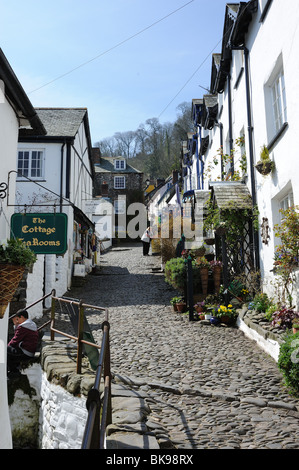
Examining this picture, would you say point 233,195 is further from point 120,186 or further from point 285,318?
point 120,186

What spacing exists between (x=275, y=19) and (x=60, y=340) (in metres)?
7.81

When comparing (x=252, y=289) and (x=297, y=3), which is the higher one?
(x=297, y=3)

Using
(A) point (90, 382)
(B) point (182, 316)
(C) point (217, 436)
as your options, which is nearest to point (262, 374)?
(C) point (217, 436)

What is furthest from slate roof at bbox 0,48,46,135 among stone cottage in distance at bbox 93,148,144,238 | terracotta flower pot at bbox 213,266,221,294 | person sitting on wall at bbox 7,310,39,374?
stone cottage in distance at bbox 93,148,144,238

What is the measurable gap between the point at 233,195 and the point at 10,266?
7.16 meters

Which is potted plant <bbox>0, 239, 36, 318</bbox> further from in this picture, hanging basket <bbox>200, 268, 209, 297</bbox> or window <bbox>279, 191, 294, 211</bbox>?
hanging basket <bbox>200, 268, 209, 297</bbox>

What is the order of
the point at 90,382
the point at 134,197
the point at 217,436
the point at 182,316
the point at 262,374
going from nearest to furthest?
1. the point at 217,436
2. the point at 90,382
3. the point at 262,374
4. the point at 182,316
5. the point at 134,197

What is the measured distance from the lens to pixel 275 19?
26.4ft

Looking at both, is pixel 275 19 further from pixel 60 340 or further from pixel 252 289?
pixel 60 340

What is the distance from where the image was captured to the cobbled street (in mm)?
3865

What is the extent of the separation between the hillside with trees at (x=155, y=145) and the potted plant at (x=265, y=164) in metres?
33.1

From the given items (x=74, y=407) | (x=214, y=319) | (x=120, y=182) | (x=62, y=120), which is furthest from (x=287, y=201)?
(x=120, y=182)

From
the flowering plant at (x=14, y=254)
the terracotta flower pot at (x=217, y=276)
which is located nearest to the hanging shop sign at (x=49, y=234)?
the flowering plant at (x=14, y=254)

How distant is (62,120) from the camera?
60.9ft
